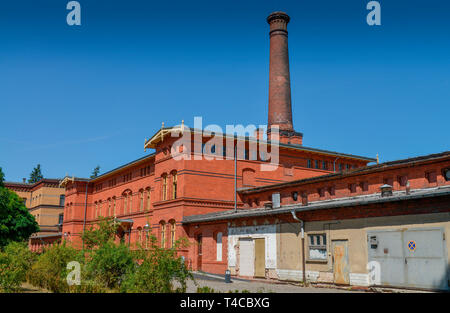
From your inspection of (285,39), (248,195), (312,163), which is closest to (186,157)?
(248,195)

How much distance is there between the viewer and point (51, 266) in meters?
17.9

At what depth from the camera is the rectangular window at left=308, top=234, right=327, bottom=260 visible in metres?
18.5

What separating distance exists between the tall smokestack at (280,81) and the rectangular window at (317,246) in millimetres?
21378

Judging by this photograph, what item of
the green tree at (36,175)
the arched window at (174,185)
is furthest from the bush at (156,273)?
the green tree at (36,175)

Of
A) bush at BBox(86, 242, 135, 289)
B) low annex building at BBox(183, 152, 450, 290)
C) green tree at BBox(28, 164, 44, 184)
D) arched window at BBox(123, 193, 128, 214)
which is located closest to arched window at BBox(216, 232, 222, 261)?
low annex building at BBox(183, 152, 450, 290)

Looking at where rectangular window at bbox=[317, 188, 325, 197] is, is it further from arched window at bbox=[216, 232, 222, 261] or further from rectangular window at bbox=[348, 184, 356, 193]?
arched window at bbox=[216, 232, 222, 261]

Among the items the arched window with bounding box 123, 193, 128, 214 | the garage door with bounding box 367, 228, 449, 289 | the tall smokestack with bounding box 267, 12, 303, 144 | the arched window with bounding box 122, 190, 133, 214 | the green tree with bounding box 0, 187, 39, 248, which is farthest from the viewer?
the arched window with bounding box 123, 193, 128, 214

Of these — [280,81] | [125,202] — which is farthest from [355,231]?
[125,202]

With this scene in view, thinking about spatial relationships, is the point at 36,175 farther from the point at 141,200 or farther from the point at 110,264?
the point at 110,264

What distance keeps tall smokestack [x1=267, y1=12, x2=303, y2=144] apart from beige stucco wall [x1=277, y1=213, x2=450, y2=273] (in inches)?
807

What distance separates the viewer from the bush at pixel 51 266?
674 inches

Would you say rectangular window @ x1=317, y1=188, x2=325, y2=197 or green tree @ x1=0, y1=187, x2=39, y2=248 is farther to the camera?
Result: green tree @ x1=0, y1=187, x2=39, y2=248
